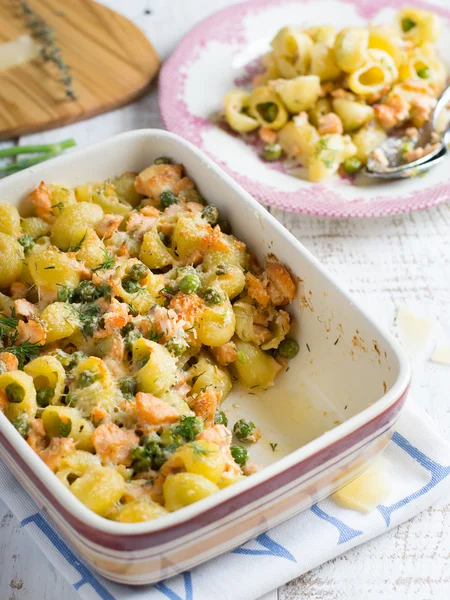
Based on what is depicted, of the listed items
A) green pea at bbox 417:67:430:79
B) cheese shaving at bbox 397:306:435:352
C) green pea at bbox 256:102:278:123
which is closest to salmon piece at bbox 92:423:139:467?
cheese shaving at bbox 397:306:435:352

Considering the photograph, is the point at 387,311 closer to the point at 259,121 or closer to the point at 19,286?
the point at 259,121

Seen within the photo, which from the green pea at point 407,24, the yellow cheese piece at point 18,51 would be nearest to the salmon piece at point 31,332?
the yellow cheese piece at point 18,51

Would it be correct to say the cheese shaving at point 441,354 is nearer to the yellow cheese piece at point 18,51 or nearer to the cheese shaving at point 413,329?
the cheese shaving at point 413,329

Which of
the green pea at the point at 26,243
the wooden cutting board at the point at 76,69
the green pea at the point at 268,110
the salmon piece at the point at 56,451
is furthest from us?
the wooden cutting board at the point at 76,69

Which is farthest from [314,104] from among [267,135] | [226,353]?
[226,353]

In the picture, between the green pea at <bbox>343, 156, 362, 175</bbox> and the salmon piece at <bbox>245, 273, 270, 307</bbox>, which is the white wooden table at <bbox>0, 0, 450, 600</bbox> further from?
the salmon piece at <bbox>245, 273, 270, 307</bbox>

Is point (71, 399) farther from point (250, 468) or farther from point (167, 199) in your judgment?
point (167, 199)

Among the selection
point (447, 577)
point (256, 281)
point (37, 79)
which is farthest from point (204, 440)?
point (37, 79)
